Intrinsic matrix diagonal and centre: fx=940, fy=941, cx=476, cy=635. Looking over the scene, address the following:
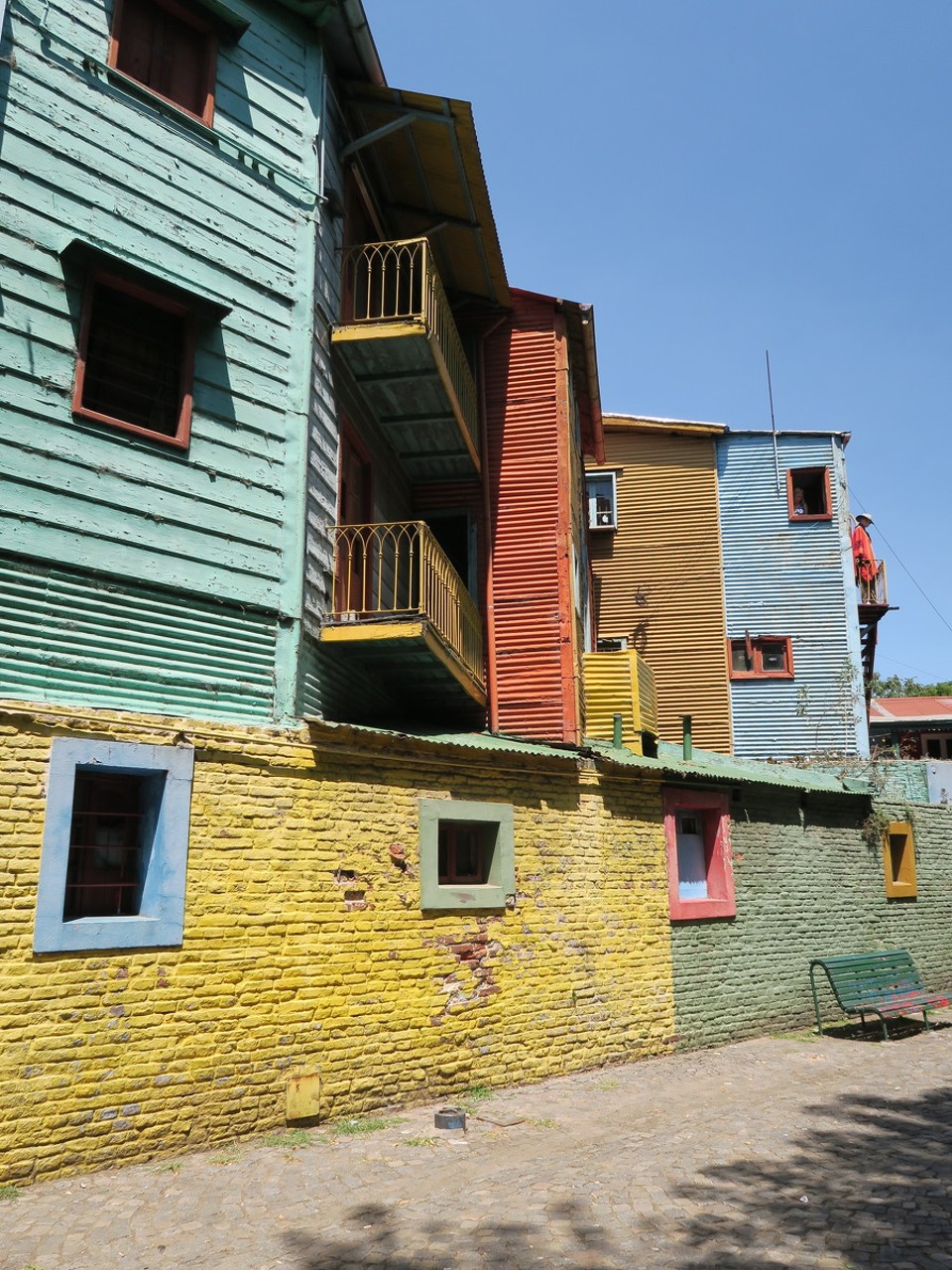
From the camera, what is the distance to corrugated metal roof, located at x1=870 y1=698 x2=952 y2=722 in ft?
101

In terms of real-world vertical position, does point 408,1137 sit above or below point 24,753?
→ below

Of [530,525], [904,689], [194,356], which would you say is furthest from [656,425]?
[904,689]

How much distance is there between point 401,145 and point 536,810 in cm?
785

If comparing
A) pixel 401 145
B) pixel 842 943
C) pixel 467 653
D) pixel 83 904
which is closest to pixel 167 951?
pixel 83 904

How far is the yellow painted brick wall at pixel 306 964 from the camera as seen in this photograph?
6141mm

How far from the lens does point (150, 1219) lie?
5.44 meters

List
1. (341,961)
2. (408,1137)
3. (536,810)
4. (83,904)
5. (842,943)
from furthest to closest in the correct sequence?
(842,943) → (536,810) → (341,961) → (408,1137) → (83,904)

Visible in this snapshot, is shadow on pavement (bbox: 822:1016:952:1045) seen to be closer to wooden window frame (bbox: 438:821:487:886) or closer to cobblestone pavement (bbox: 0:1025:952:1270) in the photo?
cobblestone pavement (bbox: 0:1025:952:1270)

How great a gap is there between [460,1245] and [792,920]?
359 inches

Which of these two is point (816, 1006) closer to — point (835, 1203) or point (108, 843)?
point (835, 1203)

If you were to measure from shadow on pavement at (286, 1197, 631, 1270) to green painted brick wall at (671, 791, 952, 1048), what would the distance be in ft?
20.0

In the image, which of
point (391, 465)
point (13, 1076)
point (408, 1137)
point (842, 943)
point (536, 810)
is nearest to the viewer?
point (13, 1076)

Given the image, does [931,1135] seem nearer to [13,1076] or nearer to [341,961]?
[341,961]

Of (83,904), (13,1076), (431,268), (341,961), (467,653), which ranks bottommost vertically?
(13,1076)
